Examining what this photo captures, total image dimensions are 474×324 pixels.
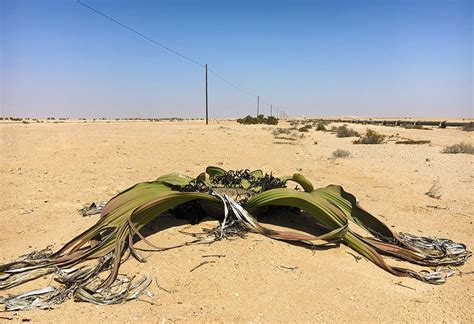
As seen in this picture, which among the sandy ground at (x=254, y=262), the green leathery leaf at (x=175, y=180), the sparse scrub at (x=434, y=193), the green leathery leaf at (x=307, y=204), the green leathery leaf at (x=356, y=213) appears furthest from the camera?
the sparse scrub at (x=434, y=193)

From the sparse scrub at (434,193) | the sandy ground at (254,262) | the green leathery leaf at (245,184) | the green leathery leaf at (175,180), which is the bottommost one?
the sparse scrub at (434,193)

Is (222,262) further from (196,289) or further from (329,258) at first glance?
(329,258)

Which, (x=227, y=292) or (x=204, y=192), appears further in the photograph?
(x=204, y=192)

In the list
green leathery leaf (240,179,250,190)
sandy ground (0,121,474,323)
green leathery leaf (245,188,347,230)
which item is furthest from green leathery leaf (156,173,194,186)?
green leathery leaf (245,188,347,230)

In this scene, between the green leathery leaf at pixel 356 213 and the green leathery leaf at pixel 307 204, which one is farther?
the green leathery leaf at pixel 356 213

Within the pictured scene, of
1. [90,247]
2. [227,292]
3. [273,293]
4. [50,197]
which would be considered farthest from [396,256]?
[50,197]

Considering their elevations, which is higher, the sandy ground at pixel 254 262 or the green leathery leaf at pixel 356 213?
the green leathery leaf at pixel 356 213

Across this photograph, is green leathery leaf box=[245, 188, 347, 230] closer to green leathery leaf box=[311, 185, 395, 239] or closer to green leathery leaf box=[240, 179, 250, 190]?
green leathery leaf box=[311, 185, 395, 239]

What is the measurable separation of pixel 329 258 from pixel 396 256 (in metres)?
0.75

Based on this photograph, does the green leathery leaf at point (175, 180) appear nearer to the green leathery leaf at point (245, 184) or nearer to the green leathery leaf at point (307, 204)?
the green leathery leaf at point (245, 184)

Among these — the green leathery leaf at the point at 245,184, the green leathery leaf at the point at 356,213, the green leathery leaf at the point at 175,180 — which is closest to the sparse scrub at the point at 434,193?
the green leathery leaf at the point at 356,213

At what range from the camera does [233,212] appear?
370 centimetres

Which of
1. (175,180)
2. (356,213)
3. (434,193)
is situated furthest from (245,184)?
(434,193)

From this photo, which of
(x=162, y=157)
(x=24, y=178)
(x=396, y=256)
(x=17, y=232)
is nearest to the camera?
(x=396, y=256)
